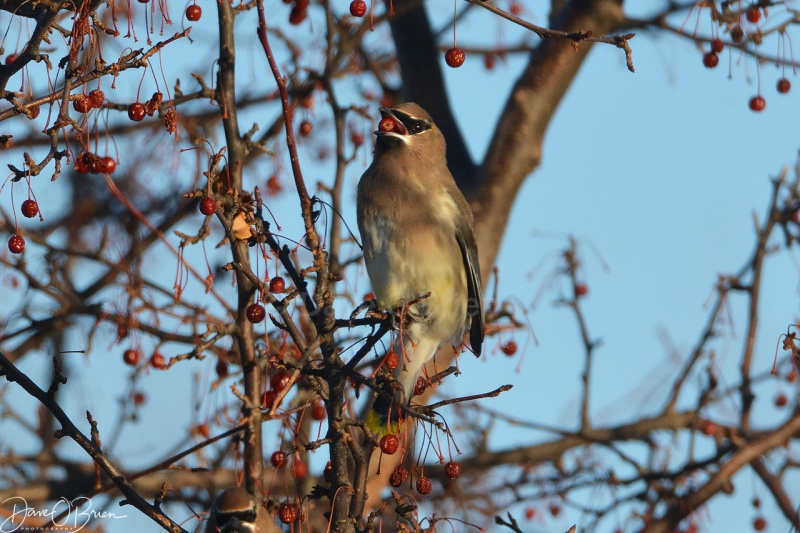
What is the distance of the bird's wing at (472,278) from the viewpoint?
450cm

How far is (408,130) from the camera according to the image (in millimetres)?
4629

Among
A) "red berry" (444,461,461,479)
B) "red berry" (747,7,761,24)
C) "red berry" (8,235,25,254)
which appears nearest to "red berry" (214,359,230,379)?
"red berry" (8,235,25,254)

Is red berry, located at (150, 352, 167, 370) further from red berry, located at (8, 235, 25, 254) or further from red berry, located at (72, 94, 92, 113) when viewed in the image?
red berry, located at (72, 94, 92, 113)

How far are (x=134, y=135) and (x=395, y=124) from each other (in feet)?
7.55

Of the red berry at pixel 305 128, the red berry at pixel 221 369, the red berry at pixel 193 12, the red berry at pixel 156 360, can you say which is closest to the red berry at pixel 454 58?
the red berry at pixel 193 12

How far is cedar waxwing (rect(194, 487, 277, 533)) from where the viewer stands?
353 centimetres

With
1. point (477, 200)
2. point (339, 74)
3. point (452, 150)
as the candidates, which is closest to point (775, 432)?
point (477, 200)

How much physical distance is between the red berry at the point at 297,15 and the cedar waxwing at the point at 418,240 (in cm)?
77

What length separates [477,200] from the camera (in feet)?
17.5

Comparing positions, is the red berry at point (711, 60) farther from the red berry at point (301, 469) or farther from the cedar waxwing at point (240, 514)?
the cedar waxwing at point (240, 514)

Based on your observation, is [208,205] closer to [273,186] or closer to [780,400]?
[273,186]

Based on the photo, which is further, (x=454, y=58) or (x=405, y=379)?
(x=405, y=379)

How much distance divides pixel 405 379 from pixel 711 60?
2012 millimetres

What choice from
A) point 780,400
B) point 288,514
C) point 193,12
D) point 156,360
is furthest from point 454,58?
point 780,400
